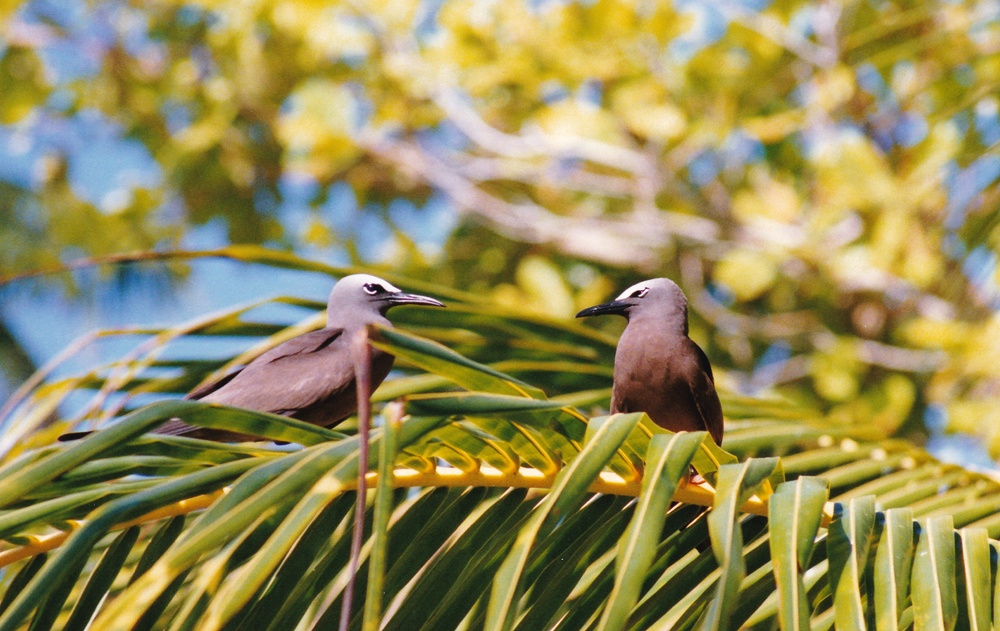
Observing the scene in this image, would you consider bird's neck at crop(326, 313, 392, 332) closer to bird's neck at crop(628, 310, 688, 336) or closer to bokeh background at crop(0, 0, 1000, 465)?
bird's neck at crop(628, 310, 688, 336)

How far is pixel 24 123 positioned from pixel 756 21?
4892mm

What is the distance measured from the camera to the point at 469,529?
5.73 ft

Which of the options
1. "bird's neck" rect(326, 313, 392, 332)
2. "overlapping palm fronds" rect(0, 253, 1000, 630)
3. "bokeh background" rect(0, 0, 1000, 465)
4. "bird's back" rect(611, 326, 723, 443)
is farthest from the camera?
"bokeh background" rect(0, 0, 1000, 465)

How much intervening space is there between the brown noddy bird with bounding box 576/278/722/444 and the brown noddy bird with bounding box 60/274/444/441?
1.25 feet

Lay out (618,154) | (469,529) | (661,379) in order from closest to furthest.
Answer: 1. (469,529)
2. (661,379)
3. (618,154)

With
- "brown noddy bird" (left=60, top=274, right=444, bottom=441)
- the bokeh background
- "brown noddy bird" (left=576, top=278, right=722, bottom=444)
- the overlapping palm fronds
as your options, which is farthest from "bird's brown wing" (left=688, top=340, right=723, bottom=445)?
the bokeh background

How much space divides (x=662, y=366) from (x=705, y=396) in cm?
12

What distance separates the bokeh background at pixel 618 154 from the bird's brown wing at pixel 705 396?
2.37 m

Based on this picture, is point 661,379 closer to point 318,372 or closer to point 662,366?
Answer: point 662,366

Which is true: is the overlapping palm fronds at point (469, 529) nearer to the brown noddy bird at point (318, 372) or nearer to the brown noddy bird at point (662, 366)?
the brown noddy bird at point (318, 372)

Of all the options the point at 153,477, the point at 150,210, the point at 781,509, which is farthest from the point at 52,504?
the point at 150,210

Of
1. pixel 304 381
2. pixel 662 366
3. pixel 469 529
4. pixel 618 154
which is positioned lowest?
pixel 469 529

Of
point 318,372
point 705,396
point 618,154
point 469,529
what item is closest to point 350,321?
point 318,372

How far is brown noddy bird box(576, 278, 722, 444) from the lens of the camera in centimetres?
202
